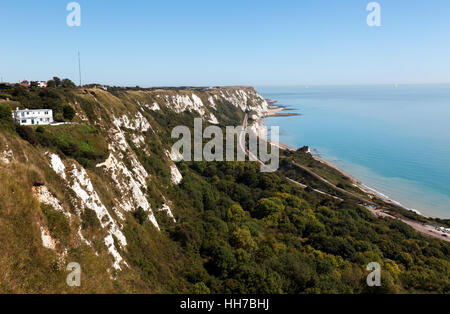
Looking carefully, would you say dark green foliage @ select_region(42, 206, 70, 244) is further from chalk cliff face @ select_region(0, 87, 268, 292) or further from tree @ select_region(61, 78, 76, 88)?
tree @ select_region(61, 78, 76, 88)

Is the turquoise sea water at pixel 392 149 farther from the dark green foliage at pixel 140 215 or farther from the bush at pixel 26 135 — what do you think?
the bush at pixel 26 135

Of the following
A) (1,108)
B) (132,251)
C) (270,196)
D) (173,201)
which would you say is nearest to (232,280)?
(132,251)

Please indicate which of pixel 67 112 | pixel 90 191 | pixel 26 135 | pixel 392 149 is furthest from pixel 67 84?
pixel 392 149

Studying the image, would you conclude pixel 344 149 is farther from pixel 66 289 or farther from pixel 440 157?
pixel 66 289

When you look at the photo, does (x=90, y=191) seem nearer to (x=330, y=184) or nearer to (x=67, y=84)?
(x=67, y=84)

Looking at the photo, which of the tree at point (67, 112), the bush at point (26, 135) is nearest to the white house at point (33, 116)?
the tree at point (67, 112)

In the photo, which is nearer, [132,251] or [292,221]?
[132,251]

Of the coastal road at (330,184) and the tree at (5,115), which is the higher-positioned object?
the tree at (5,115)

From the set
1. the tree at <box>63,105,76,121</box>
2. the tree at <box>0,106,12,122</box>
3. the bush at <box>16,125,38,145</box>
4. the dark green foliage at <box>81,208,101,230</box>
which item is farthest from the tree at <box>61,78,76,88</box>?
the dark green foliage at <box>81,208,101,230</box>
